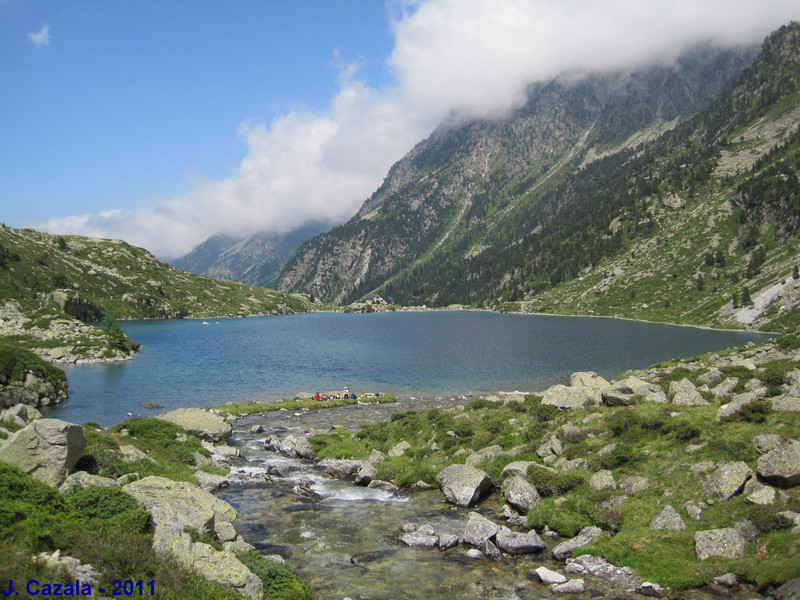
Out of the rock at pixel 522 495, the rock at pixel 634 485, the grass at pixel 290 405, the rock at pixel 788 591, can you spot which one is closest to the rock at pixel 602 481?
the rock at pixel 634 485

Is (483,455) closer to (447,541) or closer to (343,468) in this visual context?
(343,468)

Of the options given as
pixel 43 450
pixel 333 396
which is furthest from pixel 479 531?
pixel 333 396

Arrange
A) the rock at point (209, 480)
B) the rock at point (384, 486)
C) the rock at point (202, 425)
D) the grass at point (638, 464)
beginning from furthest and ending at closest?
the rock at point (202, 425)
the rock at point (384, 486)
the rock at point (209, 480)
the grass at point (638, 464)

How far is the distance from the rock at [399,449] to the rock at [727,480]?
23.1 m

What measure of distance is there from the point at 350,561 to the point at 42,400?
6149 cm

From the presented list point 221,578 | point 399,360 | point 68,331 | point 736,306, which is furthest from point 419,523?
point 736,306

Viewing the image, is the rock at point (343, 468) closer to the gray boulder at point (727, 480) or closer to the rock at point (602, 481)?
the rock at point (602, 481)

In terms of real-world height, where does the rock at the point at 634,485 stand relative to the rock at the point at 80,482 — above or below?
below

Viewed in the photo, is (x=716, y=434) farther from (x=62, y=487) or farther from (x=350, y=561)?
(x=62, y=487)

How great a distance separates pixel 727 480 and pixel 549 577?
10.4m

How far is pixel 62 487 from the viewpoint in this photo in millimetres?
17812

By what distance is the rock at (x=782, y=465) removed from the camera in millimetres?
19891

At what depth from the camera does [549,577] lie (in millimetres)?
19031

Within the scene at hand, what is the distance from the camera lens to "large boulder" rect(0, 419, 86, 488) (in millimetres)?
18438
